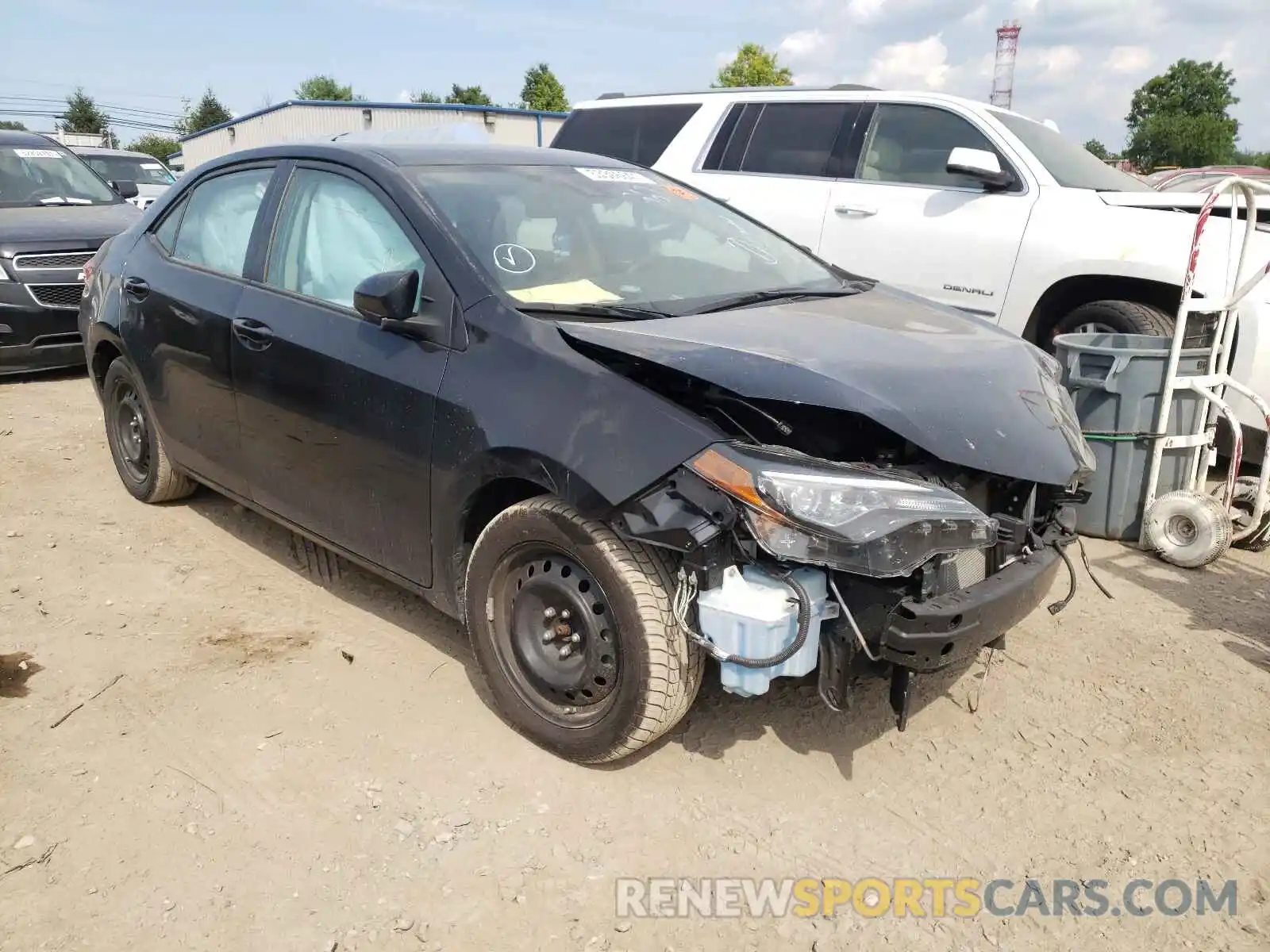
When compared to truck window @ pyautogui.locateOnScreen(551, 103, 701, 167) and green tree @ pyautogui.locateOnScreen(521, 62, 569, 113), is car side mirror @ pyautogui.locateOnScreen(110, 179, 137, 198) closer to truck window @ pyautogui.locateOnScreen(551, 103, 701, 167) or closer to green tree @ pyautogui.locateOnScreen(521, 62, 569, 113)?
truck window @ pyautogui.locateOnScreen(551, 103, 701, 167)

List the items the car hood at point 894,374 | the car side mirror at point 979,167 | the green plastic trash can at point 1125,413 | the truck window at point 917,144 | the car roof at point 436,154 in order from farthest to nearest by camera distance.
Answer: the truck window at point 917,144 → the car side mirror at point 979,167 → the green plastic trash can at point 1125,413 → the car roof at point 436,154 → the car hood at point 894,374

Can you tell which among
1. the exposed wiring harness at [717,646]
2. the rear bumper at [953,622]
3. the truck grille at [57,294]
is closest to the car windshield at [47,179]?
the truck grille at [57,294]

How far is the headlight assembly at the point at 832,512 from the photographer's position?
7.48 ft

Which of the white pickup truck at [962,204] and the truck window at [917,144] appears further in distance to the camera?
the truck window at [917,144]

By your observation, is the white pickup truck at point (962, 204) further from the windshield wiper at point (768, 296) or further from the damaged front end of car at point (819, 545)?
the damaged front end of car at point (819, 545)

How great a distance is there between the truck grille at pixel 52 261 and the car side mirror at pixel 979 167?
6.52 meters

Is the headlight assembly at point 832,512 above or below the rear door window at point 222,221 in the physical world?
below

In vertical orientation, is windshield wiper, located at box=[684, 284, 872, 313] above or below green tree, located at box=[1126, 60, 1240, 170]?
below

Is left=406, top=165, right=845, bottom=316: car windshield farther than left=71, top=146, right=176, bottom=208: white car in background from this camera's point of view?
No

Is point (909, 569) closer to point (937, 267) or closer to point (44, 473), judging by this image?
point (937, 267)

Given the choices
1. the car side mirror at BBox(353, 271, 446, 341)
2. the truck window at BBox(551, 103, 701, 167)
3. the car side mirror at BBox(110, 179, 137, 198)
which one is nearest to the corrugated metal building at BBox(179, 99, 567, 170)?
the car side mirror at BBox(110, 179, 137, 198)

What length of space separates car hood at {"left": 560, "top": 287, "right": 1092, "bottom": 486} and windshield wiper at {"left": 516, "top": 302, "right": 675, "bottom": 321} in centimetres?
7

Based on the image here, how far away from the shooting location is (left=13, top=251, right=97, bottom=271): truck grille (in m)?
7.46

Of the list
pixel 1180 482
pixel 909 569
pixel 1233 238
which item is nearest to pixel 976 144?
pixel 1233 238
